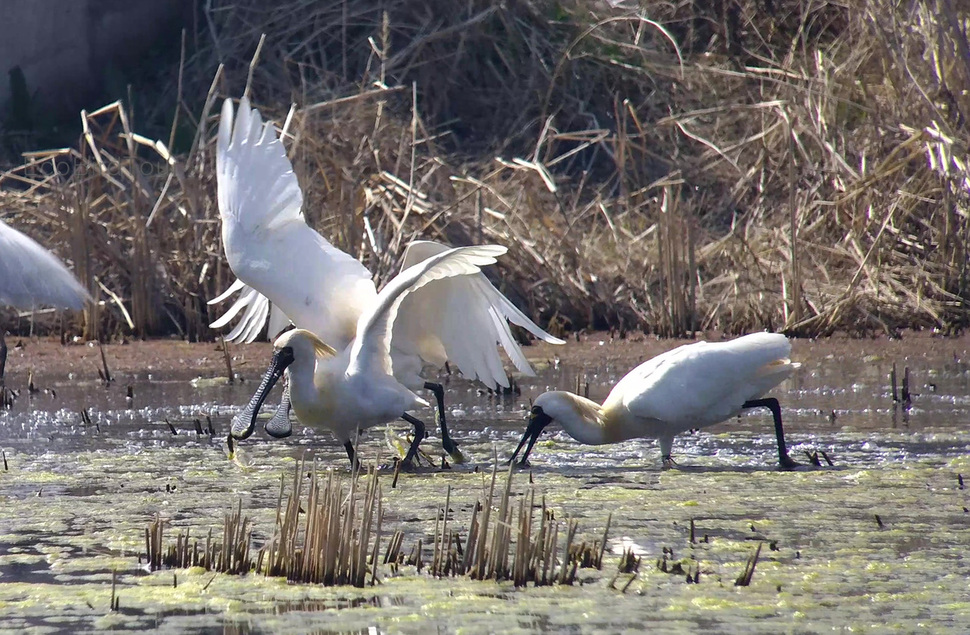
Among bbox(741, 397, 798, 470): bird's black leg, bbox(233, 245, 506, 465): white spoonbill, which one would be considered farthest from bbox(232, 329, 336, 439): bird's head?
bbox(741, 397, 798, 470): bird's black leg

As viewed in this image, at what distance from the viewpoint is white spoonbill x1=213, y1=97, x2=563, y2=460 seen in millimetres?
7641

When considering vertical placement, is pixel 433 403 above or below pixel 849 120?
below

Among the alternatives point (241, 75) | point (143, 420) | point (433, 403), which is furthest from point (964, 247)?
point (241, 75)

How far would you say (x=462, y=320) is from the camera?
7.78 meters

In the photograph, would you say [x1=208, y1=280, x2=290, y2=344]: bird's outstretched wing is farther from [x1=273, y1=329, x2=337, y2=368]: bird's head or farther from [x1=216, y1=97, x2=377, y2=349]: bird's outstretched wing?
[x1=273, y1=329, x2=337, y2=368]: bird's head

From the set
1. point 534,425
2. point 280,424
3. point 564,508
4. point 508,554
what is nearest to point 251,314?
point 280,424

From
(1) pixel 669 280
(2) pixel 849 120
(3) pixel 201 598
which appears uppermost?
(2) pixel 849 120

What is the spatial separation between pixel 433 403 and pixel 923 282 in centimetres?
391

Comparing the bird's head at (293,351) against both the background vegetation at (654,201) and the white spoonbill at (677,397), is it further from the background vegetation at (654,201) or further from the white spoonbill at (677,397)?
the background vegetation at (654,201)

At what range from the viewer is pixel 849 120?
13656 millimetres

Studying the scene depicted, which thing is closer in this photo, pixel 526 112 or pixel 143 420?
pixel 143 420

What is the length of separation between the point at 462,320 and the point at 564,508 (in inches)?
75.0

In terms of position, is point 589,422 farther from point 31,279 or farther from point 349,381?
point 31,279

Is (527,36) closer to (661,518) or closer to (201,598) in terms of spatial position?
(661,518)
